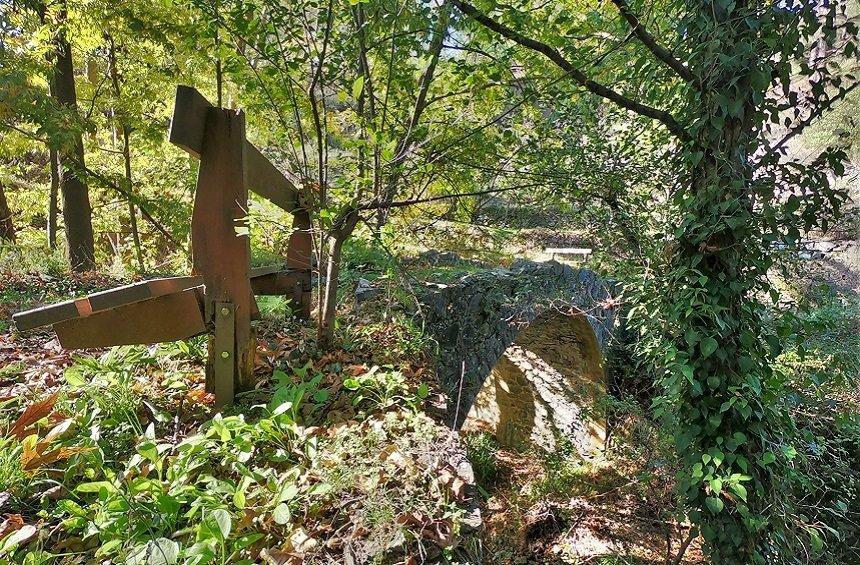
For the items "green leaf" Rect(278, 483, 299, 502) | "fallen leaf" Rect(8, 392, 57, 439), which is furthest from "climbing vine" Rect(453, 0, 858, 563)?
"fallen leaf" Rect(8, 392, 57, 439)

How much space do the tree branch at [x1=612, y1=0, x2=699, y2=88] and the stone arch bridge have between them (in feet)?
8.97

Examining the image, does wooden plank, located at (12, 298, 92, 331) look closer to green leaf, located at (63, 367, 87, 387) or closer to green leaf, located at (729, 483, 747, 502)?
green leaf, located at (63, 367, 87, 387)

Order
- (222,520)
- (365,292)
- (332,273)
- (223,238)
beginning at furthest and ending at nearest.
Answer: (365,292), (332,273), (223,238), (222,520)

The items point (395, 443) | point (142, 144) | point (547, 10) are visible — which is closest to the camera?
point (395, 443)

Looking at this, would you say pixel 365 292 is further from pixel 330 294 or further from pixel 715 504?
pixel 715 504

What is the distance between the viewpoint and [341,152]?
9.64ft

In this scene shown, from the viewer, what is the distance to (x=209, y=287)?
7.14ft

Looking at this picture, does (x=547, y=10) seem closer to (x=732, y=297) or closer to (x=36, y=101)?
(x=732, y=297)

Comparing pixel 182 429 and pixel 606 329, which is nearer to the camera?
pixel 182 429

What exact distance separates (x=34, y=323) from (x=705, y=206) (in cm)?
310

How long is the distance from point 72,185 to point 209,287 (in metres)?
5.76

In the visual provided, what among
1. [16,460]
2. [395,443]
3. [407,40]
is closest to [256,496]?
[395,443]

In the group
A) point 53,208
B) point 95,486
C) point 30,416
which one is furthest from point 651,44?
point 53,208

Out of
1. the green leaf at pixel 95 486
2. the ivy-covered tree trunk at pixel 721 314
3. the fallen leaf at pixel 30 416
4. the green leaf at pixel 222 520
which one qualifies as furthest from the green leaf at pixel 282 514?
the ivy-covered tree trunk at pixel 721 314
